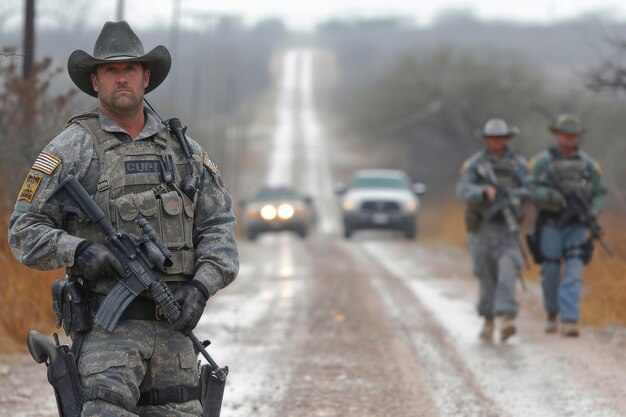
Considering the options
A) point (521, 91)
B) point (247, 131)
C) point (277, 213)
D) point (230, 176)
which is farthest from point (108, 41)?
point (247, 131)

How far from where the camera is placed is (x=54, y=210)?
4.81 meters

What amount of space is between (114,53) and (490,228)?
21.2 feet

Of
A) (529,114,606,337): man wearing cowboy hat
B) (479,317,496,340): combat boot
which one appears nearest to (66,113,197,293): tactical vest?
(479,317,496,340): combat boot

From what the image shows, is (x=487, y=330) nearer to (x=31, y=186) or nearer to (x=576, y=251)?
(x=576, y=251)

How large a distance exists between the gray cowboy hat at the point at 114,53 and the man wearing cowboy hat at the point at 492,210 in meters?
6.07

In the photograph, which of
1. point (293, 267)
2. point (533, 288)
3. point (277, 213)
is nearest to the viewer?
point (533, 288)

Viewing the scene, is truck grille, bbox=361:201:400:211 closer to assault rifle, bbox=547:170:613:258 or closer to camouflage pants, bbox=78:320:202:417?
assault rifle, bbox=547:170:613:258

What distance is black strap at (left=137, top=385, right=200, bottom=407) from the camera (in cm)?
482

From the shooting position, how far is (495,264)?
35.9 feet

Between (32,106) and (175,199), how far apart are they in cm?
751

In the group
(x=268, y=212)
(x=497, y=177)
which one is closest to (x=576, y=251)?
(x=497, y=177)

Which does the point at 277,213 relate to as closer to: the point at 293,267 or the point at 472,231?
the point at 293,267

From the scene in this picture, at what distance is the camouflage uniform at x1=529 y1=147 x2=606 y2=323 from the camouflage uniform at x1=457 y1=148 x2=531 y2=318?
1.08ft

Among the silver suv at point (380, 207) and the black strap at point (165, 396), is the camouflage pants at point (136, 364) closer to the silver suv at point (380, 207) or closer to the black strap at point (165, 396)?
the black strap at point (165, 396)
